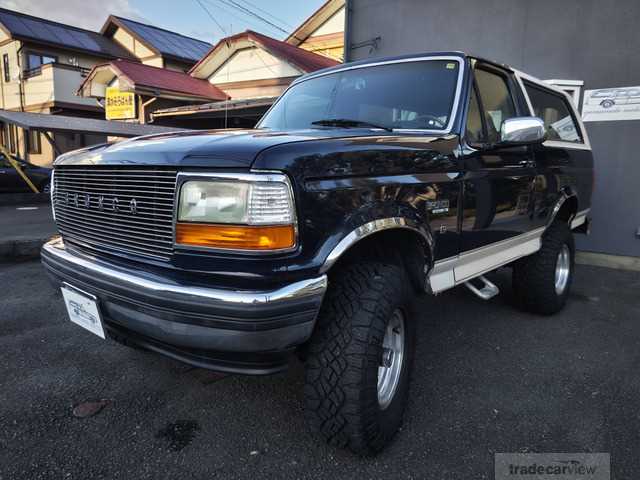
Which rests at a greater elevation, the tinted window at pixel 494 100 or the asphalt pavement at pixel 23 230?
the tinted window at pixel 494 100

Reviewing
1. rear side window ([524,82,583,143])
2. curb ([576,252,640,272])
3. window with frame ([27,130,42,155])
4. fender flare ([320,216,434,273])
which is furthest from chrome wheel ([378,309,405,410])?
window with frame ([27,130,42,155])

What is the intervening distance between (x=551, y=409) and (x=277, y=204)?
6.15ft

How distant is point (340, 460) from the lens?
1979 millimetres

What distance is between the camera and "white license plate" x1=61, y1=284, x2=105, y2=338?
77.0 inches

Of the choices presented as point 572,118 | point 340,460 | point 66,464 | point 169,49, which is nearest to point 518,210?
point 572,118

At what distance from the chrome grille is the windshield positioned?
3.92ft

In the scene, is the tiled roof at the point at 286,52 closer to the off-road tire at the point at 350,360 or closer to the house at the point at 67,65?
the house at the point at 67,65

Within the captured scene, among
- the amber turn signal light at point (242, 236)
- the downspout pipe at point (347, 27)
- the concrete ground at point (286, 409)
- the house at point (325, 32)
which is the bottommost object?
the concrete ground at point (286, 409)

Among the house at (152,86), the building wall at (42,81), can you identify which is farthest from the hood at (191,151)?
the building wall at (42,81)

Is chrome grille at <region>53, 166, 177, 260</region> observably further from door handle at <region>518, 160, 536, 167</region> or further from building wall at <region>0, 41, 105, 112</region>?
building wall at <region>0, 41, 105, 112</region>

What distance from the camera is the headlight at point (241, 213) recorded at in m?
1.60

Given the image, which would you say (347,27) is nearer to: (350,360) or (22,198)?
(350,360)

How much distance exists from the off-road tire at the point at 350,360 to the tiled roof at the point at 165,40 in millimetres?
22701

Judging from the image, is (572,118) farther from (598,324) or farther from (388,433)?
(388,433)
